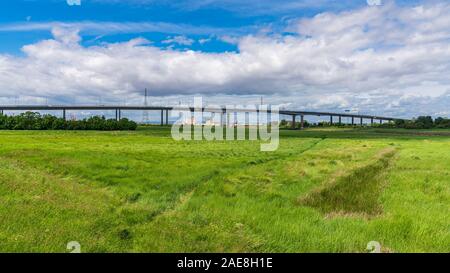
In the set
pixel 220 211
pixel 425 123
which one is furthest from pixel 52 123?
pixel 425 123

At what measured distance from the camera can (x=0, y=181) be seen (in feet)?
45.0

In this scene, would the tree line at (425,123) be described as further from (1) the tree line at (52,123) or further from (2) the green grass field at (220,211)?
(2) the green grass field at (220,211)

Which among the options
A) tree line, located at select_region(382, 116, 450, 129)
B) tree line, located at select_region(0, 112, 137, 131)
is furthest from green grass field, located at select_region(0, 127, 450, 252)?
tree line, located at select_region(382, 116, 450, 129)

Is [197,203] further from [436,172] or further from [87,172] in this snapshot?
[436,172]

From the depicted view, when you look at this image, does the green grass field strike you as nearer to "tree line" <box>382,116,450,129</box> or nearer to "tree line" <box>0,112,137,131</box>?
"tree line" <box>0,112,137,131</box>

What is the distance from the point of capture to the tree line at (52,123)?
9944 cm

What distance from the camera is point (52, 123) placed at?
10231 centimetres

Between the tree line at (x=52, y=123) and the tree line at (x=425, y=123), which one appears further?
the tree line at (x=425, y=123)

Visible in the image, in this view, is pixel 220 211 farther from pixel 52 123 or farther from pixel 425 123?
pixel 425 123

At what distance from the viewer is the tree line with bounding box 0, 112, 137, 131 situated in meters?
99.4

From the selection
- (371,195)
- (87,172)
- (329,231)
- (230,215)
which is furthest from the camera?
(87,172)

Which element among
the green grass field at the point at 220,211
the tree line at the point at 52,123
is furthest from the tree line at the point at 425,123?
the green grass field at the point at 220,211
